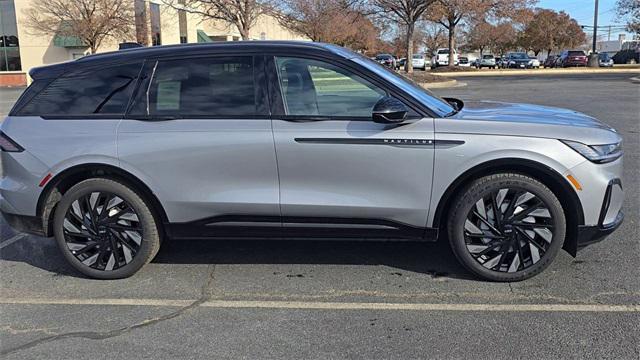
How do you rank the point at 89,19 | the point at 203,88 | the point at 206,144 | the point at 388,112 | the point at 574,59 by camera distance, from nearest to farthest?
1. the point at 388,112
2. the point at 206,144
3. the point at 203,88
4. the point at 89,19
5. the point at 574,59

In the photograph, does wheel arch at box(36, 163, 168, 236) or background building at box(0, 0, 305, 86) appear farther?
background building at box(0, 0, 305, 86)

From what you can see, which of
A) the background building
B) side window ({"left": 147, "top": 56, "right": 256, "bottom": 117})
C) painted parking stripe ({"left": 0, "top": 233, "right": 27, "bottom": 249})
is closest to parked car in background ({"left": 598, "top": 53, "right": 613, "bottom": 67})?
the background building

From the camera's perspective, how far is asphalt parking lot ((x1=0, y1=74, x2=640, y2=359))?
3271mm

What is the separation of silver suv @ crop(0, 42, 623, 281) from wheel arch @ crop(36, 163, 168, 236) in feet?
0.04

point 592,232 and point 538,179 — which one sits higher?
point 538,179

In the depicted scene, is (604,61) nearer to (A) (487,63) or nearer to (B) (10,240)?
(A) (487,63)

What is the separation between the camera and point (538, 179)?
155 inches

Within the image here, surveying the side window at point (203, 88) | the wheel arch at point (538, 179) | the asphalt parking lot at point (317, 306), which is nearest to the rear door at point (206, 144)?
the side window at point (203, 88)

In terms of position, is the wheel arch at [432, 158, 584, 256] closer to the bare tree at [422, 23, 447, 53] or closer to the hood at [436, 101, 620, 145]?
the hood at [436, 101, 620, 145]

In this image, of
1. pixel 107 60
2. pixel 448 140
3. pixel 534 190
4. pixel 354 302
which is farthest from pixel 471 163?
pixel 107 60

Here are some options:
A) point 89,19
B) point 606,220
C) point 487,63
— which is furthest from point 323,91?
point 487,63

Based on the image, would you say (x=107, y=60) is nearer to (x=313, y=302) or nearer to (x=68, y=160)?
(x=68, y=160)

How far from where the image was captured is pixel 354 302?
3846 millimetres

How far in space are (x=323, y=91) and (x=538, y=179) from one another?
168cm
